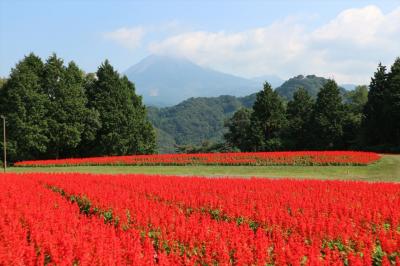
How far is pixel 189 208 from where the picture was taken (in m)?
13.1

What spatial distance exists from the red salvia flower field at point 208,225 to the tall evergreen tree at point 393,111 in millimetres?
38499

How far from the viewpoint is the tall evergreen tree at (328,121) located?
57.9 meters

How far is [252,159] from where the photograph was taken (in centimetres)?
3719

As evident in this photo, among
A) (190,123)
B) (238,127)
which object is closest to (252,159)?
(238,127)

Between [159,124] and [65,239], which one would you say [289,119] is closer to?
[65,239]

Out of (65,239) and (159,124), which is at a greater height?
(159,124)

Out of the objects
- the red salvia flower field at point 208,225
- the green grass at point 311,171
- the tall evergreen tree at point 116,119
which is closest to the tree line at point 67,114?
the tall evergreen tree at point 116,119

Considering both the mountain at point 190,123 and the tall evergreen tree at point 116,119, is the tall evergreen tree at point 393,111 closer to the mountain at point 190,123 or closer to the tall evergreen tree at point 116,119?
the tall evergreen tree at point 116,119

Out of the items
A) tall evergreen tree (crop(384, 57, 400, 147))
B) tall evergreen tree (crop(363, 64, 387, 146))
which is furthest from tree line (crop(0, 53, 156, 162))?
tall evergreen tree (crop(384, 57, 400, 147))

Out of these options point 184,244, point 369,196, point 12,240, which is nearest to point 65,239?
point 12,240

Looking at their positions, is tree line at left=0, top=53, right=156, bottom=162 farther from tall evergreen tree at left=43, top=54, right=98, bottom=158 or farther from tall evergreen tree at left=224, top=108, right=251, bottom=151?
tall evergreen tree at left=224, top=108, right=251, bottom=151

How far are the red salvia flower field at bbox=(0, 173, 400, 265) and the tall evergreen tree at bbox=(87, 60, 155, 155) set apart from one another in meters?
39.1

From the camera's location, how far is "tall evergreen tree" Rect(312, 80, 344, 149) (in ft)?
190

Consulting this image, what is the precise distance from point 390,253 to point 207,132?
172472 mm
